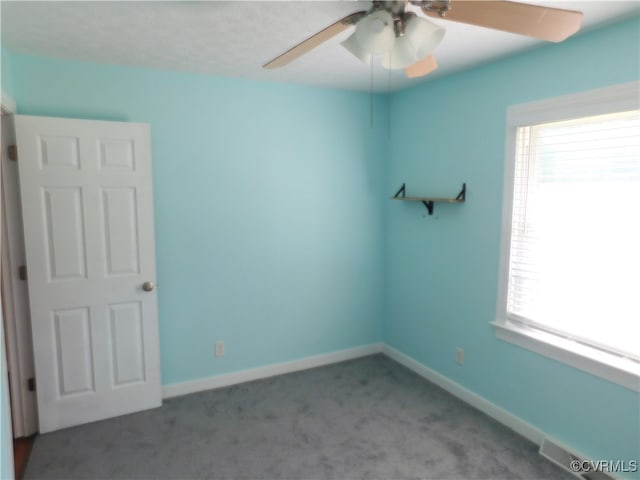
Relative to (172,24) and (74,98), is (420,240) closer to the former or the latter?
(172,24)

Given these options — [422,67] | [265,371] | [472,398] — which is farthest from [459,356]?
[422,67]

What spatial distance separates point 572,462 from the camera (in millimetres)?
2334

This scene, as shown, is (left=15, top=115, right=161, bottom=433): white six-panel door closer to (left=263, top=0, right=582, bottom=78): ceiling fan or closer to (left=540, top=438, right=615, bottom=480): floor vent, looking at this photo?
(left=263, top=0, right=582, bottom=78): ceiling fan

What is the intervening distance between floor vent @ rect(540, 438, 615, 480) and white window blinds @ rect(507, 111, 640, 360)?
65 cm

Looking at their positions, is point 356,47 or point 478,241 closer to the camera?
point 356,47

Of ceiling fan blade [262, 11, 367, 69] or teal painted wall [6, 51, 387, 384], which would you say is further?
teal painted wall [6, 51, 387, 384]

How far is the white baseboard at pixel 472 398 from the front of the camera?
2.62 metres

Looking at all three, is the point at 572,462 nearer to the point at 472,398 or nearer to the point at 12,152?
the point at 472,398

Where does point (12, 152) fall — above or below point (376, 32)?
below

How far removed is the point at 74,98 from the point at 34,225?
33.5 inches

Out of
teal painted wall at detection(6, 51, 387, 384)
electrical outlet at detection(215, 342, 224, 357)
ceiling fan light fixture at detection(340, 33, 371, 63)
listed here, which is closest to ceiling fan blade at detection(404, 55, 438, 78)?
ceiling fan light fixture at detection(340, 33, 371, 63)

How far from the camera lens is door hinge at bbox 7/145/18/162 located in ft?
8.21

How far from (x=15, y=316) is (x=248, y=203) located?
168 cm

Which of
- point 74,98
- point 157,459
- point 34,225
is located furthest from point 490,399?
point 74,98
